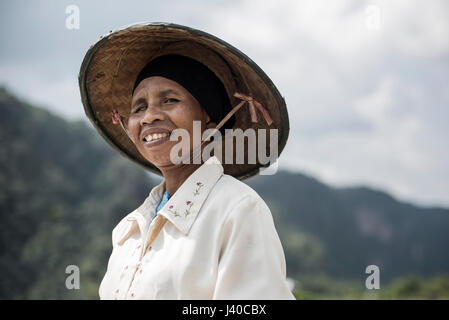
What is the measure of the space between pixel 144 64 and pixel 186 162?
560 mm

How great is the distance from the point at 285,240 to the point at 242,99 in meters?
31.1

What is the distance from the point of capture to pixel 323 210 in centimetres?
3962

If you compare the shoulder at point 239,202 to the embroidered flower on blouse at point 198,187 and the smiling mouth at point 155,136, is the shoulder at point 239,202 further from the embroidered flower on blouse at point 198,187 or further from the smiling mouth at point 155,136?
the smiling mouth at point 155,136

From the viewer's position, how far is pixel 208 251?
145cm

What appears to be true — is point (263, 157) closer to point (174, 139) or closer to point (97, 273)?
point (174, 139)

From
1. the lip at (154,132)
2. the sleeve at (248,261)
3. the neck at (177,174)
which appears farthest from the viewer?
the neck at (177,174)

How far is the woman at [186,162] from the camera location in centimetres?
141

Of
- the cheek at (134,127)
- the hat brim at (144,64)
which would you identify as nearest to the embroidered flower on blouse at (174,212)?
the cheek at (134,127)

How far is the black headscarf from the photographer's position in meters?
1.78

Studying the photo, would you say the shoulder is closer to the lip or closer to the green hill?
the lip

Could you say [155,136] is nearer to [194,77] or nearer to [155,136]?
[155,136]

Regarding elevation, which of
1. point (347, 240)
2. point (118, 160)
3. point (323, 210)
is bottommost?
point (347, 240)

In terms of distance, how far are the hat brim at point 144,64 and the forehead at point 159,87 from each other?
0.17 metres
